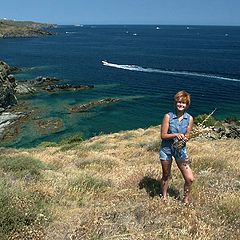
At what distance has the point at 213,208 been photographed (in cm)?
723

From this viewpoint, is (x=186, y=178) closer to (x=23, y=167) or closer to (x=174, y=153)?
(x=174, y=153)

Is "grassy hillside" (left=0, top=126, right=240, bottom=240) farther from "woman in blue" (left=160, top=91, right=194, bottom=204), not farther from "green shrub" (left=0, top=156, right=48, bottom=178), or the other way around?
"woman in blue" (left=160, top=91, right=194, bottom=204)

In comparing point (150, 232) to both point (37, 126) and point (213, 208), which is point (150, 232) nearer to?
point (213, 208)

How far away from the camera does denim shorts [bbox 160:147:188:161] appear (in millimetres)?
7773

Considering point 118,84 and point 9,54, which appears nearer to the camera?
→ point 118,84

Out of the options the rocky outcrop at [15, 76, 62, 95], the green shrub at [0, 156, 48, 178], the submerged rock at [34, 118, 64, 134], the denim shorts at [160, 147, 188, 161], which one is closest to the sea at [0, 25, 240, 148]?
the submerged rock at [34, 118, 64, 134]

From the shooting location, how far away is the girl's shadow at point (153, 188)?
27.0 feet

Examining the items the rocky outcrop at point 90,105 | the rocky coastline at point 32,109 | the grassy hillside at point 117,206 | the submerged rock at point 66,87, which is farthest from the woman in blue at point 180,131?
the submerged rock at point 66,87

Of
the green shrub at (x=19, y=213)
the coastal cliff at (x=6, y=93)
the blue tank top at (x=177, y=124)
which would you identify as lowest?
the coastal cliff at (x=6, y=93)

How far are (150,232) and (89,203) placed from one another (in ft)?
6.65

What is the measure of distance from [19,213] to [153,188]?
10.7 ft

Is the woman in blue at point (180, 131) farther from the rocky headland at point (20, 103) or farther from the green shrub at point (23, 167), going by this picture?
the rocky headland at point (20, 103)

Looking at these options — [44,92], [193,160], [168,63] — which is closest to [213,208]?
[193,160]

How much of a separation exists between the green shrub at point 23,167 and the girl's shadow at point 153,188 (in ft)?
9.16
